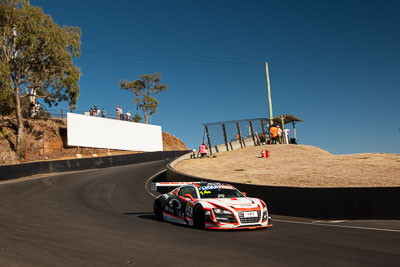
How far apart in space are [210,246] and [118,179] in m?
19.9

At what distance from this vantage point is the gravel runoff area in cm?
1762

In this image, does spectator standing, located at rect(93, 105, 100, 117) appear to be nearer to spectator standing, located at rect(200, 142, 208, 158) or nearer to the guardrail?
the guardrail

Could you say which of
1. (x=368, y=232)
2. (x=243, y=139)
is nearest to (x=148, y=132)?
(x=243, y=139)

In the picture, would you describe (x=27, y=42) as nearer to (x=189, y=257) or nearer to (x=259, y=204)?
(x=259, y=204)

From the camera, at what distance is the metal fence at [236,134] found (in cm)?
3444

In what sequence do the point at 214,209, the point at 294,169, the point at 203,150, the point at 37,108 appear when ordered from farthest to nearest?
the point at 37,108, the point at 203,150, the point at 294,169, the point at 214,209

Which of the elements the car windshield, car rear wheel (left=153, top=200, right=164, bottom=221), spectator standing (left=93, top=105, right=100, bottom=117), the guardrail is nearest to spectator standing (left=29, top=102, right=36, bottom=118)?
spectator standing (left=93, top=105, right=100, bottom=117)

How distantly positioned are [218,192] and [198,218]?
45.2 inches

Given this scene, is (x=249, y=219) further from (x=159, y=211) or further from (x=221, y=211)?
(x=159, y=211)

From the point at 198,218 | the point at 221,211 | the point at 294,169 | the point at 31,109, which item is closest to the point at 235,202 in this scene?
the point at 221,211

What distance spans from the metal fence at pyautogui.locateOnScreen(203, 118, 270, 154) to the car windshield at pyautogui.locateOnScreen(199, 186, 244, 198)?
2243cm

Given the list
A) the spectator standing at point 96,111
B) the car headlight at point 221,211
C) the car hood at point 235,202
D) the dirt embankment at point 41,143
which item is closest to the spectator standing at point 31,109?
the dirt embankment at point 41,143

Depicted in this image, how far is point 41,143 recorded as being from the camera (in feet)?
147

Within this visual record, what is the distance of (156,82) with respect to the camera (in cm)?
7506
